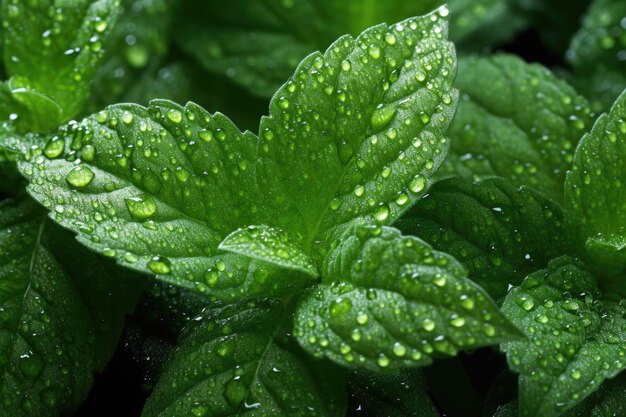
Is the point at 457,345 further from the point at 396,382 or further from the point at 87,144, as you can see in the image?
the point at 87,144

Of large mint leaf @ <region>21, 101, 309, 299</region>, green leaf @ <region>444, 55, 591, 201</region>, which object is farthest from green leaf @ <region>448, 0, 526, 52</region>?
large mint leaf @ <region>21, 101, 309, 299</region>

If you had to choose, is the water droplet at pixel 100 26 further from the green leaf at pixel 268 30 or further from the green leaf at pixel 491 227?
the green leaf at pixel 491 227

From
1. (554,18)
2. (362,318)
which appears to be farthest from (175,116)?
(554,18)

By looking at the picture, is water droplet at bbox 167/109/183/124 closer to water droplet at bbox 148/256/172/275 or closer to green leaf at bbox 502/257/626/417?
water droplet at bbox 148/256/172/275

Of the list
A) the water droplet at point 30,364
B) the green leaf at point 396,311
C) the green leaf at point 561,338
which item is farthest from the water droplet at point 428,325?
the water droplet at point 30,364

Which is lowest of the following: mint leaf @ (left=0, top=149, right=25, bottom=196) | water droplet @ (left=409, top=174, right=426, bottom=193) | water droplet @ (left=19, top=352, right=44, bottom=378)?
water droplet @ (left=19, top=352, right=44, bottom=378)

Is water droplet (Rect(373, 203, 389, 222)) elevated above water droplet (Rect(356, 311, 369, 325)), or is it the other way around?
water droplet (Rect(373, 203, 389, 222))
